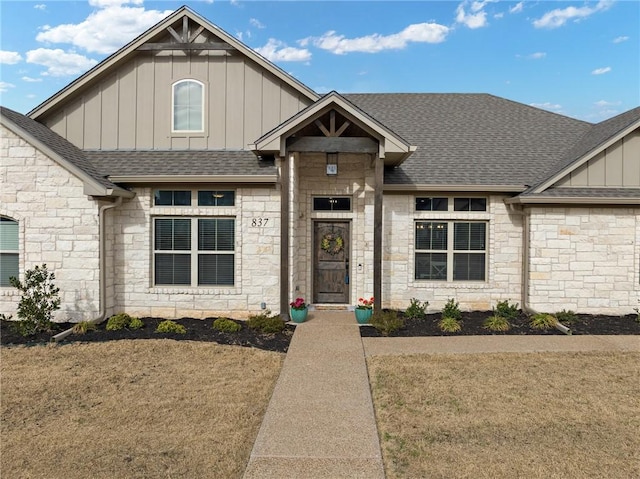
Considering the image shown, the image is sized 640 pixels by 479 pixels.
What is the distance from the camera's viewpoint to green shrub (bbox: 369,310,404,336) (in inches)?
318

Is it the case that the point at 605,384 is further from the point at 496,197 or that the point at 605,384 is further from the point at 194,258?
the point at 194,258

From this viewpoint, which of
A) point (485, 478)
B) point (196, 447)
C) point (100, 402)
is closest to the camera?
point (485, 478)

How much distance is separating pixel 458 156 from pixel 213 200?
6703 mm

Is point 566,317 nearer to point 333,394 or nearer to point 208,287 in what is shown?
point 333,394

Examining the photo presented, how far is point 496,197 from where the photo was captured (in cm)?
985

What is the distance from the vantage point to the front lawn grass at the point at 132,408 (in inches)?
145

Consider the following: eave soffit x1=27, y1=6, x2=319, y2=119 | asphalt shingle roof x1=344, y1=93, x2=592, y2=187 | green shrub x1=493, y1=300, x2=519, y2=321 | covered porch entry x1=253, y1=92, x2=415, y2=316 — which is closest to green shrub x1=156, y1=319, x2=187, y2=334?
covered porch entry x1=253, y1=92, x2=415, y2=316

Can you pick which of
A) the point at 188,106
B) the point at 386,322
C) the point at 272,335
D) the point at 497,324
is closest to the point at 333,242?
the point at 386,322

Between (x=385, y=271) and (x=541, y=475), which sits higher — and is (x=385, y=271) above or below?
above

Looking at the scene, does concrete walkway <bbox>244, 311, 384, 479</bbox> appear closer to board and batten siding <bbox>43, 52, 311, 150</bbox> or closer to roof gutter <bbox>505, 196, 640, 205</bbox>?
roof gutter <bbox>505, 196, 640, 205</bbox>

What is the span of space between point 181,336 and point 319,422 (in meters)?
4.42

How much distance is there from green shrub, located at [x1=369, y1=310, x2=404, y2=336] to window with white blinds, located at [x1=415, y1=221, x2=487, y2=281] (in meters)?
1.98

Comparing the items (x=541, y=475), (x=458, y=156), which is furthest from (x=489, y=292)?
(x=541, y=475)

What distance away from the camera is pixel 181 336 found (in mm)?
7883
